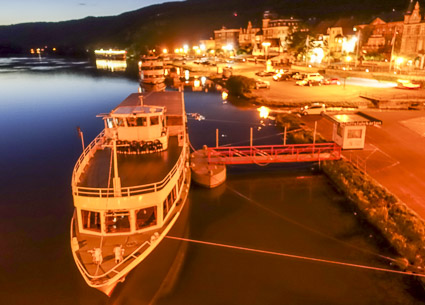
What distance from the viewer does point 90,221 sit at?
17.3 meters

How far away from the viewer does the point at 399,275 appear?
17641 mm

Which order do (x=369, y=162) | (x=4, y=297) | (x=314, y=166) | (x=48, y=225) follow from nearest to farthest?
(x=4, y=297) → (x=48, y=225) → (x=369, y=162) → (x=314, y=166)

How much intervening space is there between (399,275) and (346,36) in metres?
105

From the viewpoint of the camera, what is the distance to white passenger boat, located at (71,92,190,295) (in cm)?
1500

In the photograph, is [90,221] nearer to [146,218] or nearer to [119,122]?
[146,218]

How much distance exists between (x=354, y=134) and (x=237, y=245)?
15.7 meters

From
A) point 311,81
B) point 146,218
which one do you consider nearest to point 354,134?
point 146,218

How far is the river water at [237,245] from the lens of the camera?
16.8 metres

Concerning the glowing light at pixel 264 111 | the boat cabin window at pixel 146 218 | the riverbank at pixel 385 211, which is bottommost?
the glowing light at pixel 264 111

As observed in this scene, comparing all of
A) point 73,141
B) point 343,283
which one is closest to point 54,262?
point 343,283

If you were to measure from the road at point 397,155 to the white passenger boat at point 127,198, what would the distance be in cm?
A: 1481

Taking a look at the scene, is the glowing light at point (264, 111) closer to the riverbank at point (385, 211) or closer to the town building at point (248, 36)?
the riverbank at point (385, 211)

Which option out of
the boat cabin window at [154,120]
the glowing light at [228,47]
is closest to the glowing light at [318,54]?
the glowing light at [228,47]

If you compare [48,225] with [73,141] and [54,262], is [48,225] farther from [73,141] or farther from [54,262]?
[73,141]
